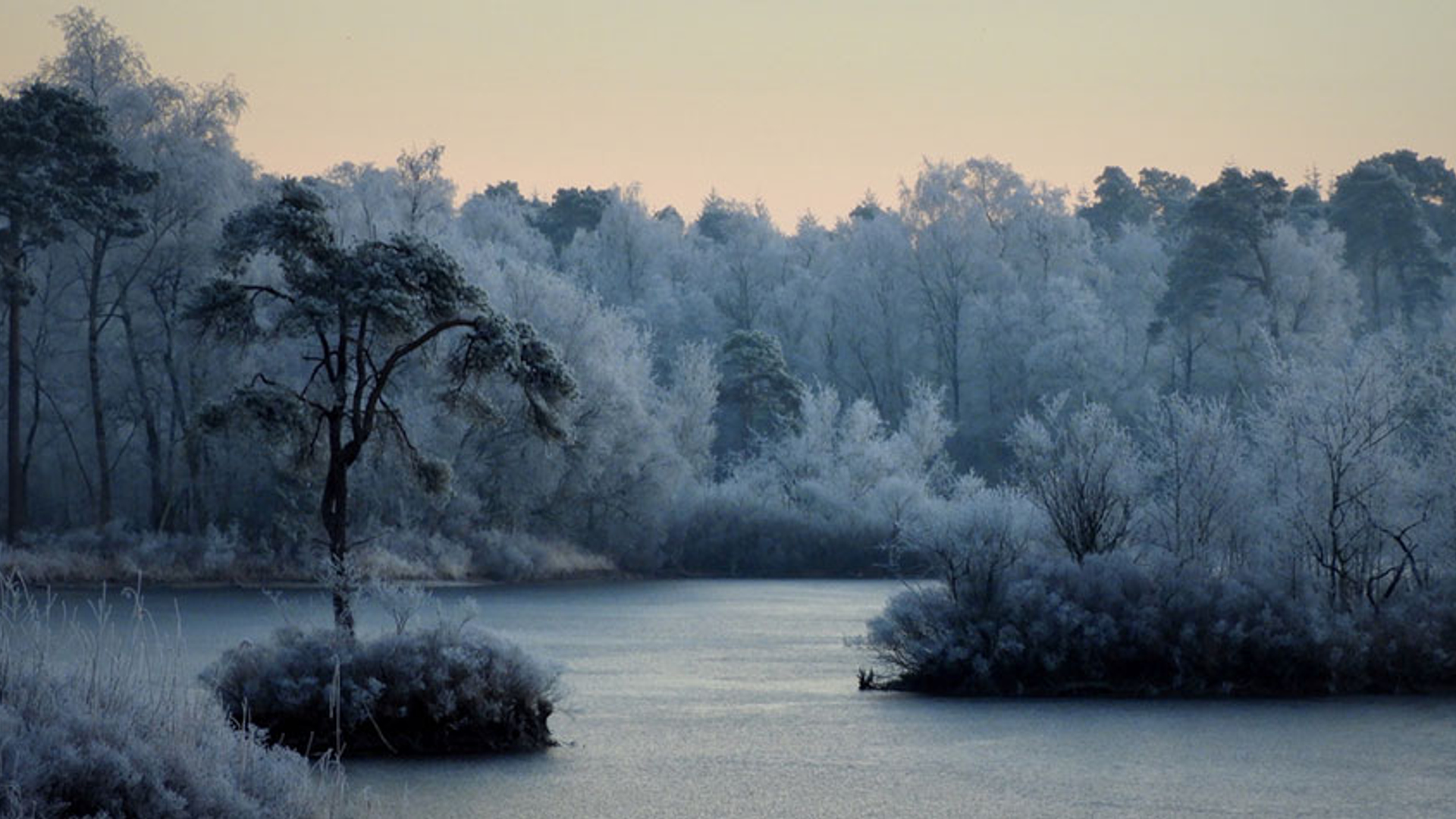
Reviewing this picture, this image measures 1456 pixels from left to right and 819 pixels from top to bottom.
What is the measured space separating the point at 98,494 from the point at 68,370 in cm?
400

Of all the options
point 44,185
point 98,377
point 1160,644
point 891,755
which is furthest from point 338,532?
point 98,377

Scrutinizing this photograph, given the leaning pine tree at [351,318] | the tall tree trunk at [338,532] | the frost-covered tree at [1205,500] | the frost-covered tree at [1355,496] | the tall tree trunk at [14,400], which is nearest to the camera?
the tall tree trunk at [338,532]

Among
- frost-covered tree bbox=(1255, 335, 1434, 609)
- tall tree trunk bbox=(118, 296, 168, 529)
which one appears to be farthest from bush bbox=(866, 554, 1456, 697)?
tall tree trunk bbox=(118, 296, 168, 529)

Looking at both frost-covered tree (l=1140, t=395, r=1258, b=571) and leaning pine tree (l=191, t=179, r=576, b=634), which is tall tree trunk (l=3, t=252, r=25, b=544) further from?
frost-covered tree (l=1140, t=395, r=1258, b=571)

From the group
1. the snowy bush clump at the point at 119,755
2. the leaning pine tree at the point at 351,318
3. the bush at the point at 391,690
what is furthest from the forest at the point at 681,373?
the snowy bush clump at the point at 119,755

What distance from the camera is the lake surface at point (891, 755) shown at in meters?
16.8

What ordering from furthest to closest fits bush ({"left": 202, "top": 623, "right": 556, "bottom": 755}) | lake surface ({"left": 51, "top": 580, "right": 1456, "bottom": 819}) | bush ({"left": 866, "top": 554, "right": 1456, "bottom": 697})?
bush ({"left": 866, "top": 554, "right": 1456, "bottom": 697}) < bush ({"left": 202, "top": 623, "right": 556, "bottom": 755}) < lake surface ({"left": 51, "top": 580, "right": 1456, "bottom": 819})

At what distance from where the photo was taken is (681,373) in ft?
233

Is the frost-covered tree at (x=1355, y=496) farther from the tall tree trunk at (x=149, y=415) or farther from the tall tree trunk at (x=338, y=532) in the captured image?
the tall tree trunk at (x=149, y=415)

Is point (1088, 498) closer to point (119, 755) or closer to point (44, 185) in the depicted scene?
point (119, 755)

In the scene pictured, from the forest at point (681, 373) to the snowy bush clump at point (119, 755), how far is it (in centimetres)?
1027

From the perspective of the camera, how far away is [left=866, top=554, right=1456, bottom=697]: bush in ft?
86.5

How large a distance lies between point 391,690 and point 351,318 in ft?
21.4

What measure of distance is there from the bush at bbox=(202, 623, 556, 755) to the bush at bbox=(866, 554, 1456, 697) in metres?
8.21
